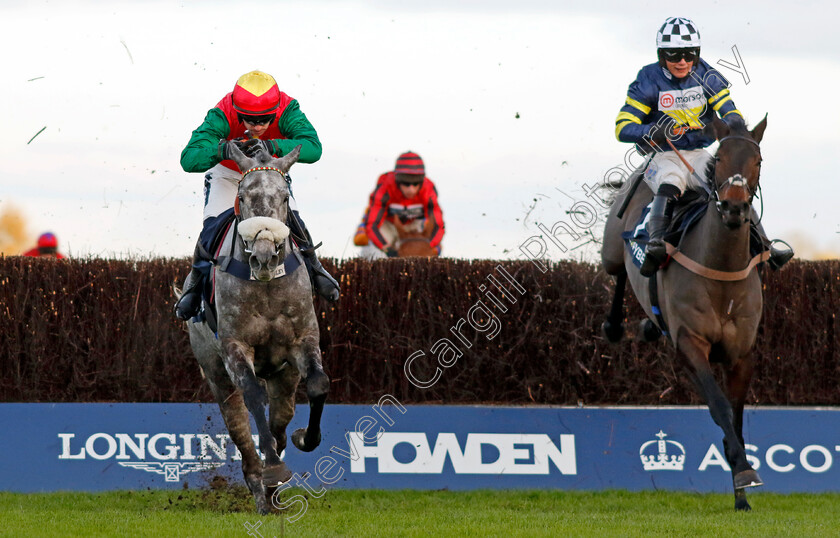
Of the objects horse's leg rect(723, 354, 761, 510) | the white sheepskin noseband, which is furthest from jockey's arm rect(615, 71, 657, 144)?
the white sheepskin noseband

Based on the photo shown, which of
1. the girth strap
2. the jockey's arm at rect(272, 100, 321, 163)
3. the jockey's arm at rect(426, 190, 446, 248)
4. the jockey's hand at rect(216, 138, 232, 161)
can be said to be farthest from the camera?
the jockey's arm at rect(426, 190, 446, 248)

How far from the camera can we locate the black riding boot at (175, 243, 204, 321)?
23.8 ft

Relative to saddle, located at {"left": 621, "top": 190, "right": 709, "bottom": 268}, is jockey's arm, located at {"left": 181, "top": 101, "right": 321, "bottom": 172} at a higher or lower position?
higher

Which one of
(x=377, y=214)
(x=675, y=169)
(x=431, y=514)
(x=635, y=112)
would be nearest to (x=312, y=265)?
(x=431, y=514)

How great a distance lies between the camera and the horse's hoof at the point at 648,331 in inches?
346

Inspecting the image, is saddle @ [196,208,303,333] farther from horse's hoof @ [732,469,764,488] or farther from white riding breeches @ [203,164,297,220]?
horse's hoof @ [732,469,764,488]

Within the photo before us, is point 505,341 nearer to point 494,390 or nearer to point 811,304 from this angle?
point 494,390

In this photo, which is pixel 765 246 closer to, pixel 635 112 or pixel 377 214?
pixel 635 112

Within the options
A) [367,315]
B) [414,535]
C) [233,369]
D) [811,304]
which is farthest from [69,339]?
[811,304]

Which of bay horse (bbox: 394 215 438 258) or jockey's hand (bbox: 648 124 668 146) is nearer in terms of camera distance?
jockey's hand (bbox: 648 124 668 146)

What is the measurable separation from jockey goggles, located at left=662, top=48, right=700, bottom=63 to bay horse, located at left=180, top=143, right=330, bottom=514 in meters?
3.36

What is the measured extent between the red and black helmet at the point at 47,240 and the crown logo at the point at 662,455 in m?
10.8

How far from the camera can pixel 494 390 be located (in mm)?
9656

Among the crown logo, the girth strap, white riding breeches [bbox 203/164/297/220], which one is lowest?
the crown logo
